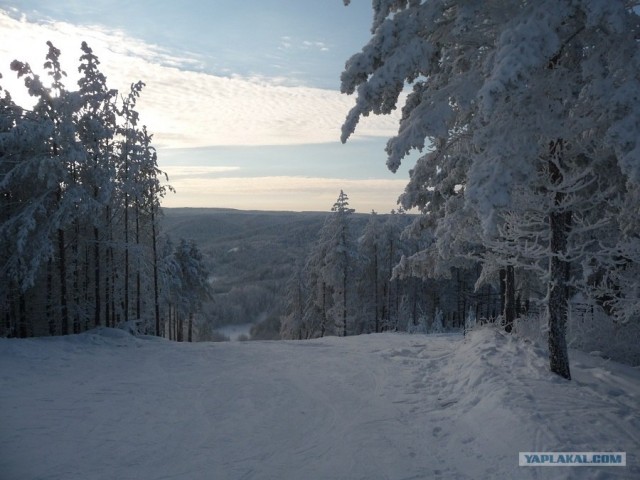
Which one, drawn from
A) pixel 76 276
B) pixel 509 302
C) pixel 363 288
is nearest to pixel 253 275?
pixel 363 288

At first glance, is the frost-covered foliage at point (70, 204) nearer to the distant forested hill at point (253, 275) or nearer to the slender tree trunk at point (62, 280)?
the slender tree trunk at point (62, 280)

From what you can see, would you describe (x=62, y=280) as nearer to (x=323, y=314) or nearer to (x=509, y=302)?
(x=509, y=302)

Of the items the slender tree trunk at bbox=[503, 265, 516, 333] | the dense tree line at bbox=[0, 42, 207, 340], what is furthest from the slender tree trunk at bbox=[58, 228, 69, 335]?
the slender tree trunk at bbox=[503, 265, 516, 333]

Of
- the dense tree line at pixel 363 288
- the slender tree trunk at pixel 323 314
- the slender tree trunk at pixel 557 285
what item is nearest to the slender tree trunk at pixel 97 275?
the slender tree trunk at pixel 557 285

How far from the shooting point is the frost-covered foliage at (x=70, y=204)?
615 inches

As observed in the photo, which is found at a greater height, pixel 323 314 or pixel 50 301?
pixel 50 301

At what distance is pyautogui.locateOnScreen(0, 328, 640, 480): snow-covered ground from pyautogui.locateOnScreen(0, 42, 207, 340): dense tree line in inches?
201

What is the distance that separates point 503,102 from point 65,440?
958 cm

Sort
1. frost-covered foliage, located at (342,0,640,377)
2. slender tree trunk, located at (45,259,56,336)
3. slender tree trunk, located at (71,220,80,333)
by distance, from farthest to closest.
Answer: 1. slender tree trunk, located at (71,220,80,333)
2. slender tree trunk, located at (45,259,56,336)
3. frost-covered foliage, located at (342,0,640,377)

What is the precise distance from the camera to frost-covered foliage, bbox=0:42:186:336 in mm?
15609

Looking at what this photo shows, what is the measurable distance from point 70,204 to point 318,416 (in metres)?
12.8

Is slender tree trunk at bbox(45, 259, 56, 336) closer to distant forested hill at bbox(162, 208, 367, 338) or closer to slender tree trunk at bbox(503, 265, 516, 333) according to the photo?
slender tree trunk at bbox(503, 265, 516, 333)

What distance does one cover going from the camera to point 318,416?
8523 millimetres

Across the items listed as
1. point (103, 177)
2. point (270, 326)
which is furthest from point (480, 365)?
point (270, 326)
